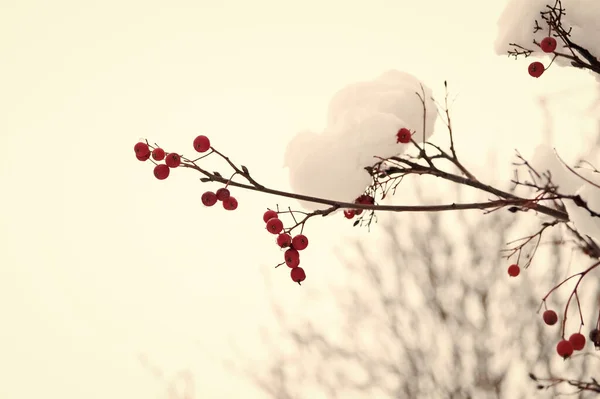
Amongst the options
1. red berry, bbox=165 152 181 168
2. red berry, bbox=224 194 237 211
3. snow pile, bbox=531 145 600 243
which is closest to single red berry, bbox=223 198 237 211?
red berry, bbox=224 194 237 211

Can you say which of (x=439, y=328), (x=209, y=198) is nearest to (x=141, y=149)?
(x=209, y=198)

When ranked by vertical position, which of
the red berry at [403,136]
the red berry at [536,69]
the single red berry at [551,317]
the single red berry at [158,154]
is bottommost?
the single red berry at [158,154]

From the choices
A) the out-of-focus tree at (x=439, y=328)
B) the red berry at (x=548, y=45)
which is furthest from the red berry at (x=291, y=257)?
the out-of-focus tree at (x=439, y=328)

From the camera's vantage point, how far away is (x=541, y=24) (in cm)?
95

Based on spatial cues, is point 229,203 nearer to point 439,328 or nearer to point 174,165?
point 174,165

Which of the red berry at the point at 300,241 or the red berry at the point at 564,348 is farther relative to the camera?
the red berry at the point at 300,241

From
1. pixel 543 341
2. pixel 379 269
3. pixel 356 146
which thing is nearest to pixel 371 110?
pixel 356 146

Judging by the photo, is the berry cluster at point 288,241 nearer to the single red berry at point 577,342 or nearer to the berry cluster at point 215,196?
the berry cluster at point 215,196

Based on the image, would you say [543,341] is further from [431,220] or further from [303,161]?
[303,161]

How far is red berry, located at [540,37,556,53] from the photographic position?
88 cm

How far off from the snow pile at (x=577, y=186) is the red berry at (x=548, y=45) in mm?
194

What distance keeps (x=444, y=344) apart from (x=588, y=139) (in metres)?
1.36

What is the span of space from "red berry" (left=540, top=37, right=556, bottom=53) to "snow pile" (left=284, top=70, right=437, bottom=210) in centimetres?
24

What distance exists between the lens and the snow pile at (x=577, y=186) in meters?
0.72
